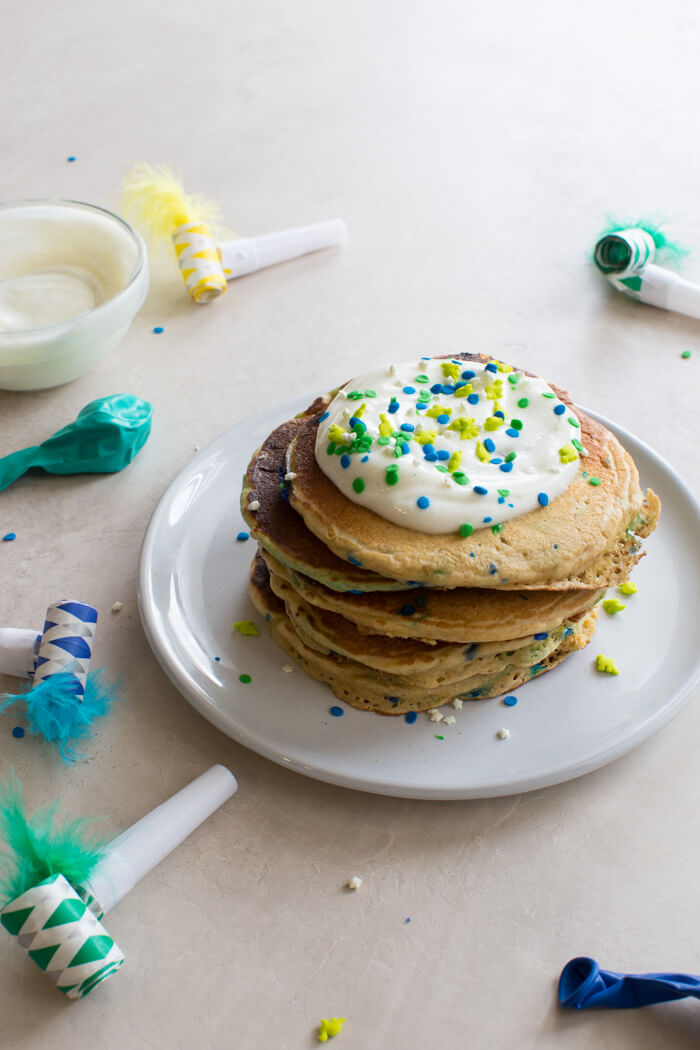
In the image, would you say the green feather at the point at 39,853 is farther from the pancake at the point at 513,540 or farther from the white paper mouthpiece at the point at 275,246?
the white paper mouthpiece at the point at 275,246

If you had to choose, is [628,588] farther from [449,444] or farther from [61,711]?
[61,711]

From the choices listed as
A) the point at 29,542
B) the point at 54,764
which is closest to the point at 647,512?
the point at 54,764

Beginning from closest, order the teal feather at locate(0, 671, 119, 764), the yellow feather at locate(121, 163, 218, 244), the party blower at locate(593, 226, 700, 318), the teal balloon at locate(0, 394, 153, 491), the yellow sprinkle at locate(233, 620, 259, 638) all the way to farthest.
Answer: the teal feather at locate(0, 671, 119, 764), the yellow sprinkle at locate(233, 620, 259, 638), the teal balloon at locate(0, 394, 153, 491), the party blower at locate(593, 226, 700, 318), the yellow feather at locate(121, 163, 218, 244)

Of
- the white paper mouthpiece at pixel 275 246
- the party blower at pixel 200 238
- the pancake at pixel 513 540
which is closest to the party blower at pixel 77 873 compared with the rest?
the pancake at pixel 513 540

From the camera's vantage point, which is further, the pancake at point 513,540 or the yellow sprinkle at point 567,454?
the yellow sprinkle at point 567,454

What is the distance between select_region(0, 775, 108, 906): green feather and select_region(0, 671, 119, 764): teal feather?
0.19 metres

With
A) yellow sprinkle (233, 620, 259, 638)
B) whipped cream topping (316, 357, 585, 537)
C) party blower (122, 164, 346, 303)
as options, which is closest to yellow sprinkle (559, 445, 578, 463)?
whipped cream topping (316, 357, 585, 537)

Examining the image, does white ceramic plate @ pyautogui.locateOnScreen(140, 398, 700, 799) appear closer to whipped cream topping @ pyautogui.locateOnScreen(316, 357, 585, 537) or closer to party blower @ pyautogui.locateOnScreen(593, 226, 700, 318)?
whipped cream topping @ pyautogui.locateOnScreen(316, 357, 585, 537)

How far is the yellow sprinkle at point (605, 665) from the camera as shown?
208 centimetres

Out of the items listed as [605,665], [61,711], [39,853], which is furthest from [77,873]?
[605,665]

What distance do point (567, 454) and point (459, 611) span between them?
1.29ft

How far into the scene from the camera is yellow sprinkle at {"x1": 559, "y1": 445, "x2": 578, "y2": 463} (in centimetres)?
196

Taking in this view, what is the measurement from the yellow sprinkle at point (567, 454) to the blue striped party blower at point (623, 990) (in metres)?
0.92

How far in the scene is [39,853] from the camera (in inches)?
68.3
